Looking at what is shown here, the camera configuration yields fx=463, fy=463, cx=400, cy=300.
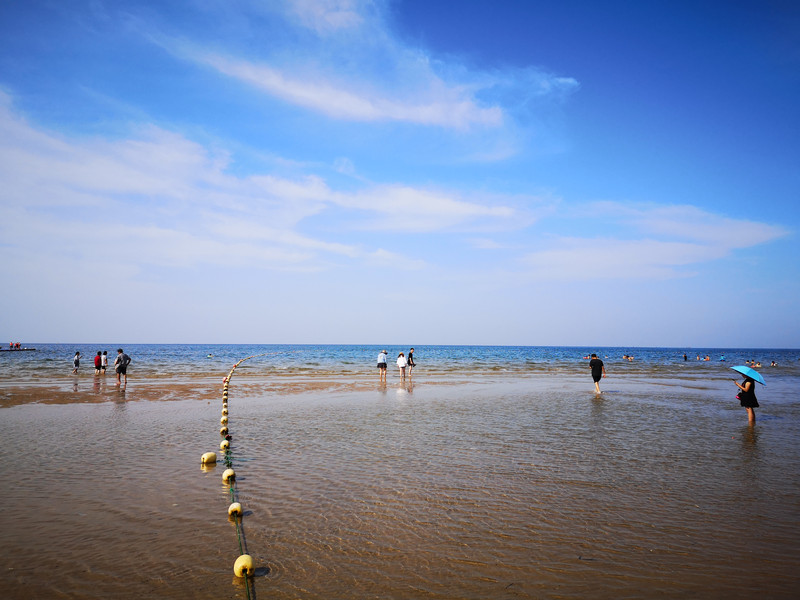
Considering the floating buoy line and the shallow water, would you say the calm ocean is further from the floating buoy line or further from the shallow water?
the floating buoy line

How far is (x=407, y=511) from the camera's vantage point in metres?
6.38

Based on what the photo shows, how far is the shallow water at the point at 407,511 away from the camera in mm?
4645

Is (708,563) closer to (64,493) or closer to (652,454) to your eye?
(652,454)

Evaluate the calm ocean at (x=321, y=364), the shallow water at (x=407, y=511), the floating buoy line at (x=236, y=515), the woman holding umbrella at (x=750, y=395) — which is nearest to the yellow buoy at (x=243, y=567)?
the floating buoy line at (x=236, y=515)

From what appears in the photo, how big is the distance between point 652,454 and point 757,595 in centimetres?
567

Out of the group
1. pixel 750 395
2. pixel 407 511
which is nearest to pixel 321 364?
pixel 750 395

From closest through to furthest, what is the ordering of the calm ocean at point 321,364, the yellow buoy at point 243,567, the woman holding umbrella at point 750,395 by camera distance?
the yellow buoy at point 243,567
the woman holding umbrella at point 750,395
the calm ocean at point 321,364

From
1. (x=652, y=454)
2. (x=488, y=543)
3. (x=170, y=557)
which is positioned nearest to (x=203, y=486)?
(x=170, y=557)

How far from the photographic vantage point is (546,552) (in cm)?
521

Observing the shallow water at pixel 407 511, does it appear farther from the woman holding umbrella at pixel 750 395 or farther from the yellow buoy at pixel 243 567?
the woman holding umbrella at pixel 750 395

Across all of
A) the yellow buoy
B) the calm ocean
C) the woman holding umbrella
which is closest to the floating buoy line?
the yellow buoy

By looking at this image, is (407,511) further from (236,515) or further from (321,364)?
(321,364)

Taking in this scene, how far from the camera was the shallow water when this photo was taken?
4.64m

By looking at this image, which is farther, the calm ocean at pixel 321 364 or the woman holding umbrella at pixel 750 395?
the calm ocean at pixel 321 364
